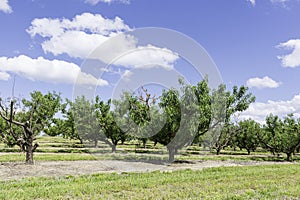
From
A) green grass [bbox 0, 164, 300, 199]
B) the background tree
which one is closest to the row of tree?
the background tree

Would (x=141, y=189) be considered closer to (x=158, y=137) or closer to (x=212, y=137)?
(x=158, y=137)

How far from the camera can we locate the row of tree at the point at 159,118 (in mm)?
28250

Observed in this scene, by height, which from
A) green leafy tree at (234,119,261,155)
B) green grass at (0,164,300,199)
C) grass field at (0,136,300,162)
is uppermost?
green leafy tree at (234,119,261,155)

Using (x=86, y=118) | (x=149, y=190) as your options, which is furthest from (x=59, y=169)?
(x=86, y=118)

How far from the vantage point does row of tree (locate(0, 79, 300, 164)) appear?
28250 mm

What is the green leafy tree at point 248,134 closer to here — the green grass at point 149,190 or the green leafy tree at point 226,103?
the green leafy tree at point 226,103

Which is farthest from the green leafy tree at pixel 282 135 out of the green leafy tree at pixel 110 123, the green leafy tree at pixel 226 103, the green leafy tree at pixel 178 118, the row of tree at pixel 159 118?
the green leafy tree at pixel 110 123

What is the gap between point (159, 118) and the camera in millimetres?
30000

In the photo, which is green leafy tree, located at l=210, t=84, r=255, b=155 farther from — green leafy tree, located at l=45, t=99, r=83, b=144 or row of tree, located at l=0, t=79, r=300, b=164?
green leafy tree, located at l=45, t=99, r=83, b=144

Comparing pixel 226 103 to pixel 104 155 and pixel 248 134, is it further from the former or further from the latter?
pixel 248 134

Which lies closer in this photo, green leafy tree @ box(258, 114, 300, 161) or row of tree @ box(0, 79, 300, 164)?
row of tree @ box(0, 79, 300, 164)

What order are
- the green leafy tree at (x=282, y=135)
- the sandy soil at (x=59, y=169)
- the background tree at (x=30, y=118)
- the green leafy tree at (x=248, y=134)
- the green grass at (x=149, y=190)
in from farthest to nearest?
the green leafy tree at (x=248, y=134), the green leafy tree at (x=282, y=135), the background tree at (x=30, y=118), the sandy soil at (x=59, y=169), the green grass at (x=149, y=190)

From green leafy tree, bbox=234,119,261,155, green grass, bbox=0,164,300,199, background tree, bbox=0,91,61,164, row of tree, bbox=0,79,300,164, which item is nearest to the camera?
green grass, bbox=0,164,300,199

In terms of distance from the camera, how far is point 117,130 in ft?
148
